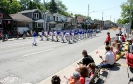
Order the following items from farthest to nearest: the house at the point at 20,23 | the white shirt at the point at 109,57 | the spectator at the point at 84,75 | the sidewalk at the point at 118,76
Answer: the house at the point at 20,23, the white shirt at the point at 109,57, the sidewalk at the point at 118,76, the spectator at the point at 84,75

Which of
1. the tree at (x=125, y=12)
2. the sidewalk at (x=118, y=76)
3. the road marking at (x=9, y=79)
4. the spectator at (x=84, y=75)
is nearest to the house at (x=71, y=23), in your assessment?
the tree at (x=125, y=12)

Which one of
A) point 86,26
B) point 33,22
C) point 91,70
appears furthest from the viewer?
point 86,26

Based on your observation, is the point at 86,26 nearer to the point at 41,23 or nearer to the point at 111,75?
the point at 41,23

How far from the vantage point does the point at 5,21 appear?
35781 millimetres

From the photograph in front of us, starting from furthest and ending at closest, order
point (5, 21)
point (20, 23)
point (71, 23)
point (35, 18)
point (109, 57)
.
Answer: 1. point (71, 23)
2. point (35, 18)
3. point (20, 23)
4. point (5, 21)
5. point (109, 57)

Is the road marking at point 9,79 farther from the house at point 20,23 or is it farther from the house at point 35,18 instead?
the house at point 35,18

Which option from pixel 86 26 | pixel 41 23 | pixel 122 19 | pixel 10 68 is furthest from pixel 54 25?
pixel 10 68

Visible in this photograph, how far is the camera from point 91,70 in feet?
20.8

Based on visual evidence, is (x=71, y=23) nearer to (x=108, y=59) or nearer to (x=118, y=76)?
(x=108, y=59)

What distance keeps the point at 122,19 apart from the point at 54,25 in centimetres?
2915

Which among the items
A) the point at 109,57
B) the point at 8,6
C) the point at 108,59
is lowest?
the point at 108,59

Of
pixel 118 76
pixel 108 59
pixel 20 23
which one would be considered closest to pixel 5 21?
pixel 20 23

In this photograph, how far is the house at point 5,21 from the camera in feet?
111

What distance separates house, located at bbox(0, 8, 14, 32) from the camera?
33.9 m
